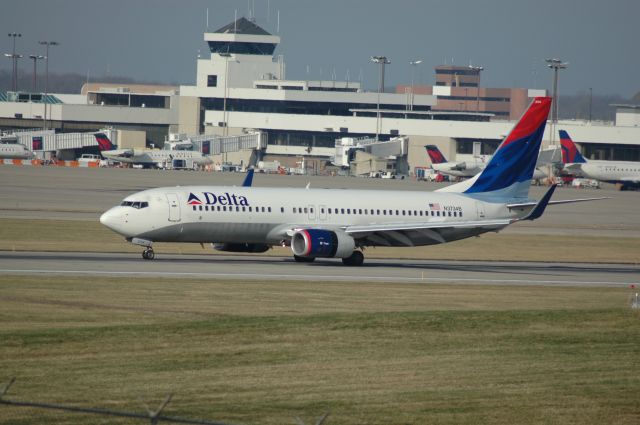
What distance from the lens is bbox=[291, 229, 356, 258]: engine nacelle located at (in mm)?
51694

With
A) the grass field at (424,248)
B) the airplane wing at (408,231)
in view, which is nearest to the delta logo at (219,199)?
the airplane wing at (408,231)

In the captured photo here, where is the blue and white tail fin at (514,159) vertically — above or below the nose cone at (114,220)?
above

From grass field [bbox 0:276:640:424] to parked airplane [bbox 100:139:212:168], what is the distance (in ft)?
461

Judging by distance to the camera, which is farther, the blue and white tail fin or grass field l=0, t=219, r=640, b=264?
the blue and white tail fin

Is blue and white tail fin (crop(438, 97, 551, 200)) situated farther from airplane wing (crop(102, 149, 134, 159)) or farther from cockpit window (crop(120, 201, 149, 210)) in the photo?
airplane wing (crop(102, 149, 134, 159))

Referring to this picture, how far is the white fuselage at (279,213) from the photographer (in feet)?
168

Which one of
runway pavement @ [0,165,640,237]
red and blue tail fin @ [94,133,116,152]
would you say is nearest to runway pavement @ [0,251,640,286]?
runway pavement @ [0,165,640,237]

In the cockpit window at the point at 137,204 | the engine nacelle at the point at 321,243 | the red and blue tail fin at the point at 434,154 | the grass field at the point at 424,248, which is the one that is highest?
the red and blue tail fin at the point at 434,154

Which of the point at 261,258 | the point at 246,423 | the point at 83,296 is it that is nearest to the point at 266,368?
the point at 246,423

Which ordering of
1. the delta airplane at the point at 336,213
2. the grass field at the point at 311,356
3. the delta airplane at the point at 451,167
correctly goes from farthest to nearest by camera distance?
the delta airplane at the point at 451,167 < the delta airplane at the point at 336,213 < the grass field at the point at 311,356

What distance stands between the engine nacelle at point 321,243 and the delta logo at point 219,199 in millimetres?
3040

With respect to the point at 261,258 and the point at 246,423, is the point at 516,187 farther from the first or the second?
the point at 246,423

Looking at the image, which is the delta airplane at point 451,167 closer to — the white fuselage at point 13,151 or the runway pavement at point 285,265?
the runway pavement at point 285,265

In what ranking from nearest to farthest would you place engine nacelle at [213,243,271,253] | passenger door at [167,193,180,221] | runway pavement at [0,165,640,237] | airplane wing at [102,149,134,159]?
passenger door at [167,193,180,221] → engine nacelle at [213,243,271,253] → runway pavement at [0,165,640,237] → airplane wing at [102,149,134,159]
